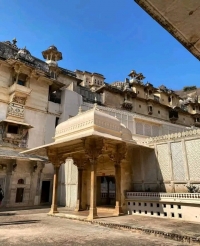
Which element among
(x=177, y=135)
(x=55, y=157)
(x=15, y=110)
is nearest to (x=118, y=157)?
(x=177, y=135)

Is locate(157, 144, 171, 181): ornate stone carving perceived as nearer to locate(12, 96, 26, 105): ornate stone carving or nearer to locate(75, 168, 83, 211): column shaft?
locate(75, 168, 83, 211): column shaft

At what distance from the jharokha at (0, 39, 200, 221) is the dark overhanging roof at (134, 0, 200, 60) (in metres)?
7.40

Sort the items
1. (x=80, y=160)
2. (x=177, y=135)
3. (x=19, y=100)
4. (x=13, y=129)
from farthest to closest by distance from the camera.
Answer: (x=19, y=100)
(x=13, y=129)
(x=80, y=160)
(x=177, y=135)

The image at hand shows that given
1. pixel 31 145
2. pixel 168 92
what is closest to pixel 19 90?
pixel 31 145

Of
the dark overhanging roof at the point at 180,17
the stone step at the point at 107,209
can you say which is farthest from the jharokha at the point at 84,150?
the dark overhanging roof at the point at 180,17

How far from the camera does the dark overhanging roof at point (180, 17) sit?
1.86 m

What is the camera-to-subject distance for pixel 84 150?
34.0 feet

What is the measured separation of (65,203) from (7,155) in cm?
582

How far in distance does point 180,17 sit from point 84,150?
8871mm

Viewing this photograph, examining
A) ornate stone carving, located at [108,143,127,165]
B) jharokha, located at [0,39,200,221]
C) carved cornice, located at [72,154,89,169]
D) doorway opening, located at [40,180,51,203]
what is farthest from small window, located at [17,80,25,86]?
ornate stone carving, located at [108,143,127,165]

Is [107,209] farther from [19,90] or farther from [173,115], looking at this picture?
[173,115]

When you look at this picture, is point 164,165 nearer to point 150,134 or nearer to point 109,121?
point 109,121

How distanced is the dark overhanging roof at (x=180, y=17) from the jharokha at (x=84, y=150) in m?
7.40

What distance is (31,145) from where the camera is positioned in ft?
60.0
